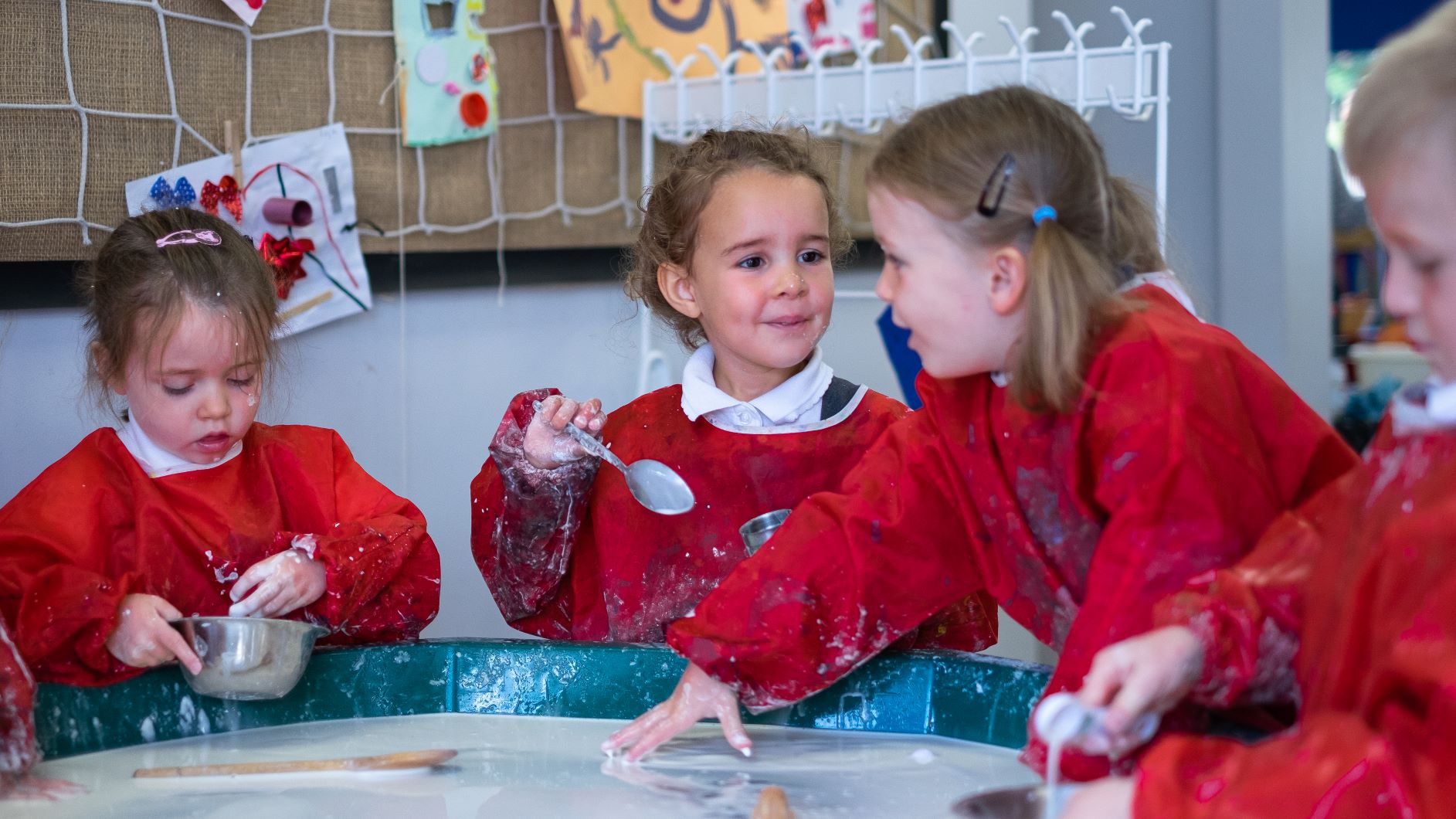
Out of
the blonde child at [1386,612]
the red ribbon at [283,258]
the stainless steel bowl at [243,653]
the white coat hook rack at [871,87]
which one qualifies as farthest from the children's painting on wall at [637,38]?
the blonde child at [1386,612]

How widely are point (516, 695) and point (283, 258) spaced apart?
0.76 metres

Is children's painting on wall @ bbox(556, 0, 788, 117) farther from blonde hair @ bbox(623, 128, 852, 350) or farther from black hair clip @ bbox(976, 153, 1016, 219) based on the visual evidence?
black hair clip @ bbox(976, 153, 1016, 219)

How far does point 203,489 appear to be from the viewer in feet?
4.64

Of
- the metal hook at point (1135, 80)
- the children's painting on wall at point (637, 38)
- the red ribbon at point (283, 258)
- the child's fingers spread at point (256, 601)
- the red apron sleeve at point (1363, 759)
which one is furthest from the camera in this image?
the children's painting on wall at point (637, 38)

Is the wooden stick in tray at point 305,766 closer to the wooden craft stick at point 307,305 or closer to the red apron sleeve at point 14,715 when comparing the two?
the red apron sleeve at point 14,715

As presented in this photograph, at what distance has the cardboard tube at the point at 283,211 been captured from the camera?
1.75 metres

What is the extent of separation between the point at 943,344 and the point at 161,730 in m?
0.78

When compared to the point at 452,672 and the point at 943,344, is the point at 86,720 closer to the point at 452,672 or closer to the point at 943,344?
the point at 452,672

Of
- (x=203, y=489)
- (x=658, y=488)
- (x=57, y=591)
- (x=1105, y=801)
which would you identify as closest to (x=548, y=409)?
(x=658, y=488)

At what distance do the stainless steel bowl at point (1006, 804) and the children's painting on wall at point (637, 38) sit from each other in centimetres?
149

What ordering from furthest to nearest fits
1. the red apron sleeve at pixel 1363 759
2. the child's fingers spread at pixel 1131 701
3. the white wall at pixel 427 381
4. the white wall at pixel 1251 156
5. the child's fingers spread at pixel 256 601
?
1. the white wall at pixel 1251 156
2. the white wall at pixel 427 381
3. the child's fingers spread at pixel 256 601
4. the child's fingers spread at pixel 1131 701
5. the red apron sleeve at pixel 1363 759

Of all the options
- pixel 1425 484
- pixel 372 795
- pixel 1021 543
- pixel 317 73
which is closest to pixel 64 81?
pixel 317 73

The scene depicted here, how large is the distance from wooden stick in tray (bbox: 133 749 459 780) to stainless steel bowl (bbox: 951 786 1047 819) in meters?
0.46

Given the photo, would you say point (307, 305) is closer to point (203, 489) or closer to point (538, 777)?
point (203, 489)
